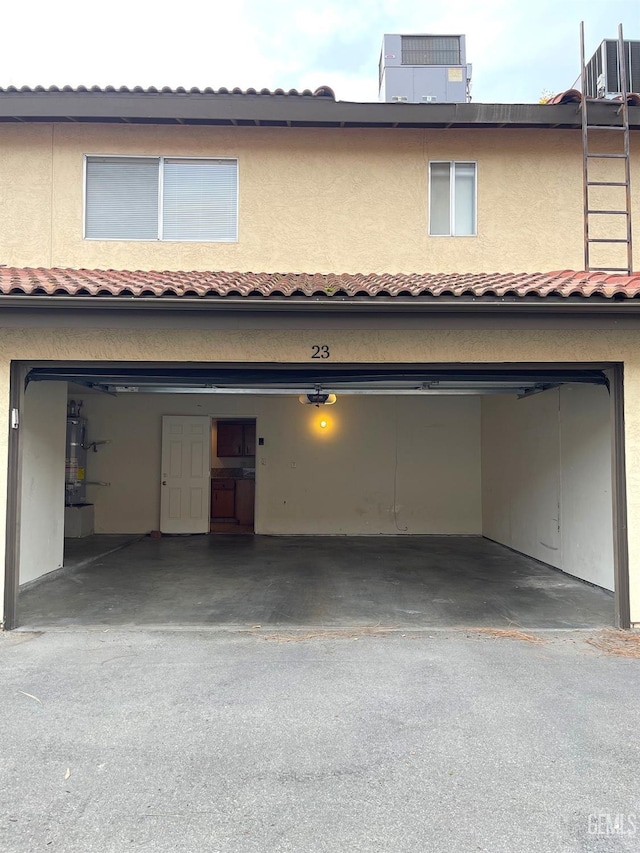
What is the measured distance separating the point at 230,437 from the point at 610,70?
10908 millimetres

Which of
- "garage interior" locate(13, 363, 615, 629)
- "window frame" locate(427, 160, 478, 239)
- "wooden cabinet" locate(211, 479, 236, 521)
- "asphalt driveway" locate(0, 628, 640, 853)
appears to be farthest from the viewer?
"wooden cabinet" locate(211, 479, 236, 521)

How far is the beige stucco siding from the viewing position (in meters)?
5.17

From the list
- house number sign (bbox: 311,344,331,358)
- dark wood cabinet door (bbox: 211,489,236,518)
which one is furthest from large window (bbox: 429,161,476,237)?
dark wood cabinet door (bbox: 211,489,236,518)

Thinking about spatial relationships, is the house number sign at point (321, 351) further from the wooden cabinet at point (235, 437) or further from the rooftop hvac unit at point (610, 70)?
the wooden cabinet at point (235, 437)

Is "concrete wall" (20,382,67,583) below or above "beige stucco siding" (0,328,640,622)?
below

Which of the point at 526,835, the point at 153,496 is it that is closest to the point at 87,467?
the point at 153,496

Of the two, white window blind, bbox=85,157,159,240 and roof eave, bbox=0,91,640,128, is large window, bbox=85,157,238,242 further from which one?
roof eave, bbox=0,91,640,128

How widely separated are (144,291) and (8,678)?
10.6 ft

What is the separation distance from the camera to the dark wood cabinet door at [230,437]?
14484 millimetres

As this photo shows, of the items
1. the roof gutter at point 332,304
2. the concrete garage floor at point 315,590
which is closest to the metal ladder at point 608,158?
the roof gutter at point 332,304

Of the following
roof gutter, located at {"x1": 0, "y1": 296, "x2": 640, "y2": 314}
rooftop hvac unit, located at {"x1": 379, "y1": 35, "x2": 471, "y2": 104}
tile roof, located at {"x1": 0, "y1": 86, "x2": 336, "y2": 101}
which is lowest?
roof gutter, located at {"x1": 0, "y1": 296, "x2": 640, "y2": 314}

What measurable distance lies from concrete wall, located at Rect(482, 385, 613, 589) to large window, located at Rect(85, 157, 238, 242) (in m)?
5.16

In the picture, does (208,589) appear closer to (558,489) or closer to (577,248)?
(558,489)

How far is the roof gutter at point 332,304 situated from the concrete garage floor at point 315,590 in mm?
3032
